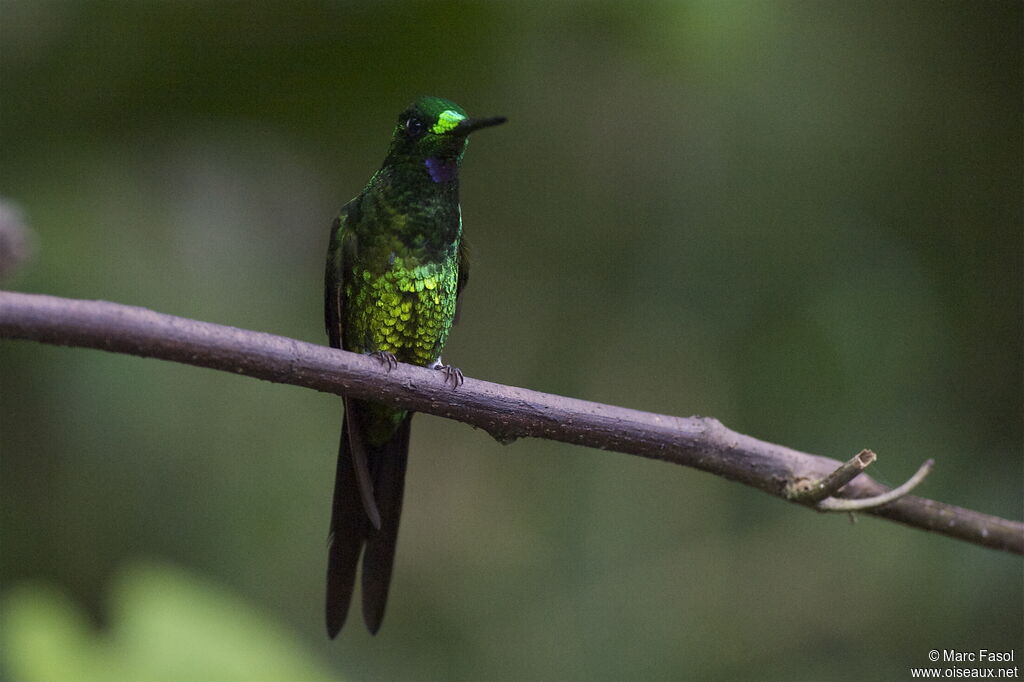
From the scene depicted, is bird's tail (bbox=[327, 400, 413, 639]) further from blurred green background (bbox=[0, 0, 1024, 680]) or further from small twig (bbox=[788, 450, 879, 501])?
blurred green background (bbox=[0, 0, 1024, 680])

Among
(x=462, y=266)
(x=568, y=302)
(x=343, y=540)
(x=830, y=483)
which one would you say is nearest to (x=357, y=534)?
(x=343, y=540)

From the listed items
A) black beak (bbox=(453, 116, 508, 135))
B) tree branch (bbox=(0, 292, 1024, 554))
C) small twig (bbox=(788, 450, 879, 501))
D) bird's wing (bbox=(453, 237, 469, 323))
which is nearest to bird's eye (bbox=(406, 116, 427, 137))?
black beak (bbox=(453, 116, 508, 135))

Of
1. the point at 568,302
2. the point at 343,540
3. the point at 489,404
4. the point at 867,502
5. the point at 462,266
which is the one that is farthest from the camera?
the point at 568,302

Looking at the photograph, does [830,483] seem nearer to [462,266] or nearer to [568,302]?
[462,266]

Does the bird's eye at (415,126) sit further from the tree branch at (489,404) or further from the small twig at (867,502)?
the small twig at (867,502)

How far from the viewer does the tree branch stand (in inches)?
38.7

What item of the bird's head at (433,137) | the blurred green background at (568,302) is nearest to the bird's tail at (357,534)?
the bird's head at (433,137)

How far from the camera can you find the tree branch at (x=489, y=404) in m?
0.98

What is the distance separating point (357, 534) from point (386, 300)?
0.43 meters

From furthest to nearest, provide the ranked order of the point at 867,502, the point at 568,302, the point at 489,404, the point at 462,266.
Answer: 1. the point at 568,302
2. the point at 462,266
3. the point at 867,502
4. the point at 489,404

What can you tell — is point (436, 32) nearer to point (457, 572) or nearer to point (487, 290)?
point (487, 290)

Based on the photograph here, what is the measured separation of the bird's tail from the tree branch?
0.36 metres

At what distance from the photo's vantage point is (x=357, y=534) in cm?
167

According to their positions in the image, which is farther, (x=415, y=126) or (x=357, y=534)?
(x=357, y=534)
